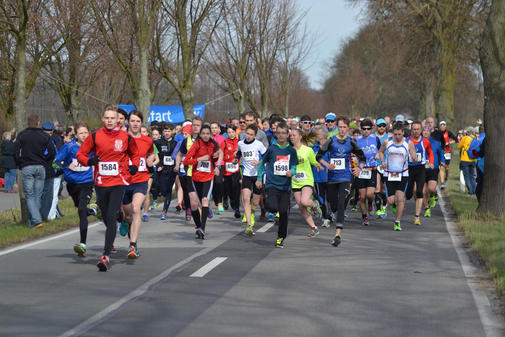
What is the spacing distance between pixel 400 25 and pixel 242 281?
28314 millimetres

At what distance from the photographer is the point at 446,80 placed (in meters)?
36.2

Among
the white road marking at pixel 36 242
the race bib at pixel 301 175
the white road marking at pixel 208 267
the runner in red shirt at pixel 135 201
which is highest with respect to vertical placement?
the race bib at pixel 301 175

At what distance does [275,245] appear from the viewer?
11117 millimetres

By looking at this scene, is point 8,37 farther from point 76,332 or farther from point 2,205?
point 76,332

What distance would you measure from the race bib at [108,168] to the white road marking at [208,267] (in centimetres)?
148

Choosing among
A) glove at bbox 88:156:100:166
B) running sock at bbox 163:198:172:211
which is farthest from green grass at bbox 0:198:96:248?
glove at bbox 88:156:100:166

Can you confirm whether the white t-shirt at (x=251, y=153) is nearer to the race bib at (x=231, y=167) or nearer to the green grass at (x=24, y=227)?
the race bib at (x=231, y=167)

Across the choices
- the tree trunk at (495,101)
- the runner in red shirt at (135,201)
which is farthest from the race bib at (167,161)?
the tree trunk at (495,101)

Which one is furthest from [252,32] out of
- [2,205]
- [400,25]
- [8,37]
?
[2,205]

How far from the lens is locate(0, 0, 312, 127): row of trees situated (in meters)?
25.2

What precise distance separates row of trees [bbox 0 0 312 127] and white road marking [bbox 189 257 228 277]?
540 inches

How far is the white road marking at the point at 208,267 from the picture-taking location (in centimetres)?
863

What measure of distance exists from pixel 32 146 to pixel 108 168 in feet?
14.8

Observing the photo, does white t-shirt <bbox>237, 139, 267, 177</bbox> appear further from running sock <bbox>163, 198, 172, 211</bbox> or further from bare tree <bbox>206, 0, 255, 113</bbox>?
bare tree <bbox>206, 0, 255, 113</bbox>
